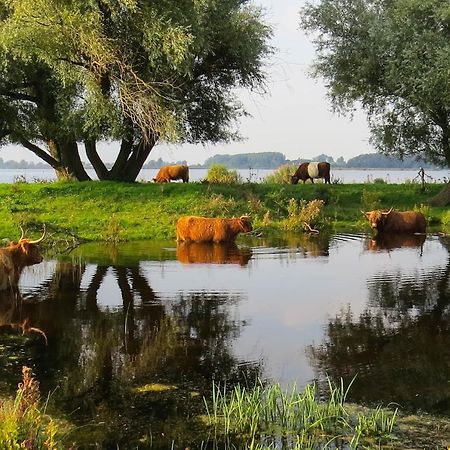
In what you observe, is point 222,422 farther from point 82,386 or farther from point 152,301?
point 152,301

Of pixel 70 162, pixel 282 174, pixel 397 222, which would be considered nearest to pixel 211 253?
pixel 397 222

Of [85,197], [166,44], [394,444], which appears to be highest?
[166,44]

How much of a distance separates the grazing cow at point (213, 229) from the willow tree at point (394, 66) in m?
10.2

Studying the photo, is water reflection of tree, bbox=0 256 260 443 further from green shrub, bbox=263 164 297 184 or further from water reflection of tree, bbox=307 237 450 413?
green shrub, bbox=263 164 297 184

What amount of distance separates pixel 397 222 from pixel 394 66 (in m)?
7.67

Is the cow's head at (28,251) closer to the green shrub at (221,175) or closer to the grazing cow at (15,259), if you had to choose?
the grazing cow at (15,259)

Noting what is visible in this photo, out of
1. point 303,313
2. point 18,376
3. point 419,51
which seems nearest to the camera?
point 18,376

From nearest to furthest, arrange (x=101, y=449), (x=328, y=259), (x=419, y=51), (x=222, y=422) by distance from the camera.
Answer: (x=101, y=449) < (x=222, y=422) < (x=328, y=259) < (x=419, y=51)

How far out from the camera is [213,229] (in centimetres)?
1708

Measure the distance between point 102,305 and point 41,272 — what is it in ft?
11.4

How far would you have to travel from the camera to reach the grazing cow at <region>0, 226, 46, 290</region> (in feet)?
35.9

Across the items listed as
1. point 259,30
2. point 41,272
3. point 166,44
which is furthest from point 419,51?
point 41,272

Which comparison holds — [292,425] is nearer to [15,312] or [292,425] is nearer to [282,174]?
[15,312]

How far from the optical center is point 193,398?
6285mm
